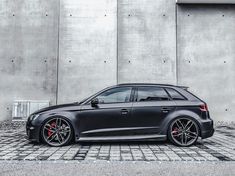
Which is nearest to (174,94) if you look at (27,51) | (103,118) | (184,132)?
(184,132)

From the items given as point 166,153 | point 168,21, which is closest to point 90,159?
point 166,153

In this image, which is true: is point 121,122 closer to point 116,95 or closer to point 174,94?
point 116,95

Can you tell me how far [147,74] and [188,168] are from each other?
710 centimetres

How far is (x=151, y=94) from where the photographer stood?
6.84m

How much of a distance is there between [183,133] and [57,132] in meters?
3.05

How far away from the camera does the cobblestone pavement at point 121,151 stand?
17.1ft

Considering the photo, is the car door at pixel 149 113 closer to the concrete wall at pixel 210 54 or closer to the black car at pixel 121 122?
the black car at pixel 121 122

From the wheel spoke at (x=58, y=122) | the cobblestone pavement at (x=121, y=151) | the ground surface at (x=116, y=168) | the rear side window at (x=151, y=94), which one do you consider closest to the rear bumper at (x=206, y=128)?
the cobblestone pavement at (x=121, y=151)

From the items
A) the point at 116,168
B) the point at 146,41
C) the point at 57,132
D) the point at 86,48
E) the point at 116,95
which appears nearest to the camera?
the point at 116,168

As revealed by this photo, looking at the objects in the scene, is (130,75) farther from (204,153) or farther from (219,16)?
(204,153)

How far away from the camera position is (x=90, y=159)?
16.7ft

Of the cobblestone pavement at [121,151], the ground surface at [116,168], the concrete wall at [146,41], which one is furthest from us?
the concrete wall at [146,41]

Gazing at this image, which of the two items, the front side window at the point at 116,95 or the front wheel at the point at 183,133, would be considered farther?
the front side window at the point at 116,95

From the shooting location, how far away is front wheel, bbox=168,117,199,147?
255 inches
